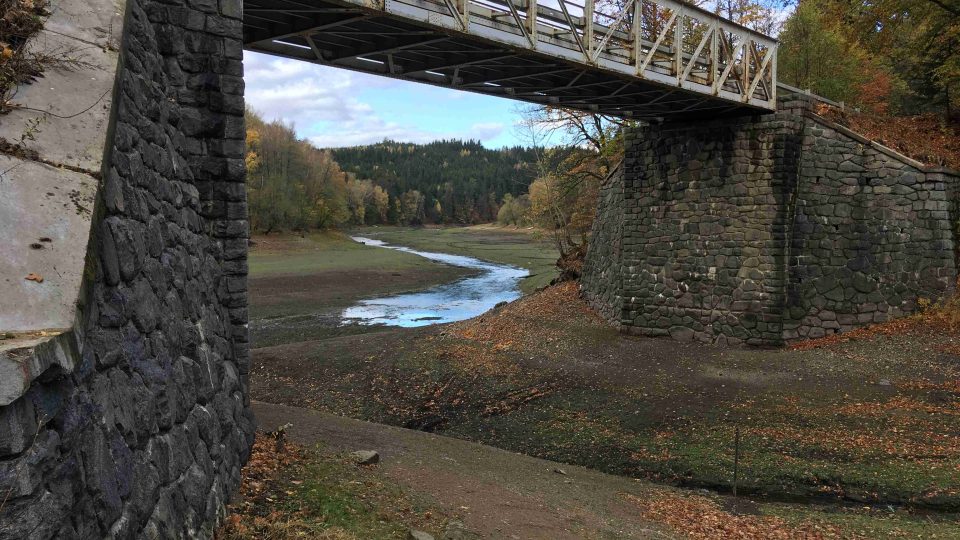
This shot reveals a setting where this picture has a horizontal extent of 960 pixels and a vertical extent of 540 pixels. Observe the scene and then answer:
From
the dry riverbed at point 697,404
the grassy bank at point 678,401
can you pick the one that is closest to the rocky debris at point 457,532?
the dry riverbed at point 697,404

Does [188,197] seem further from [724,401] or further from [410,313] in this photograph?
[410,313]

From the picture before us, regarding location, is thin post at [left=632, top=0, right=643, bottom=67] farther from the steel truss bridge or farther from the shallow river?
the shallow river

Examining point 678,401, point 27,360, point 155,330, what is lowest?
point 678,401

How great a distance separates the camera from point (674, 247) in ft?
59.1

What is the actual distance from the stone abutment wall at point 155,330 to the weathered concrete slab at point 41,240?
0.39 ft

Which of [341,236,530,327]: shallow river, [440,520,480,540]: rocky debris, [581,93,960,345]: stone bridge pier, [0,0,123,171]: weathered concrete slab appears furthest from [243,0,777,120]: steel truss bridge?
[341,236,530,327]: shallow river

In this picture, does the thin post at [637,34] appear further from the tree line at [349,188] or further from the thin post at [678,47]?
the tree line at [349,188]

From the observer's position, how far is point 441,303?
3484cm

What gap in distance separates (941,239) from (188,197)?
18116mm

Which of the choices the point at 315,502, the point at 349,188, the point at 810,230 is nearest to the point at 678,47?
the point at 810,230

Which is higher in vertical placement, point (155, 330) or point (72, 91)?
point (72, 91)

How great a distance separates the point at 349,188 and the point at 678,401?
10907 centimetres

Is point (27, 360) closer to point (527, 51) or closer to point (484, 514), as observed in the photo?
point (484, 514)

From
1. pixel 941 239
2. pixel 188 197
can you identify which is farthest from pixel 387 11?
pixel 941 239
